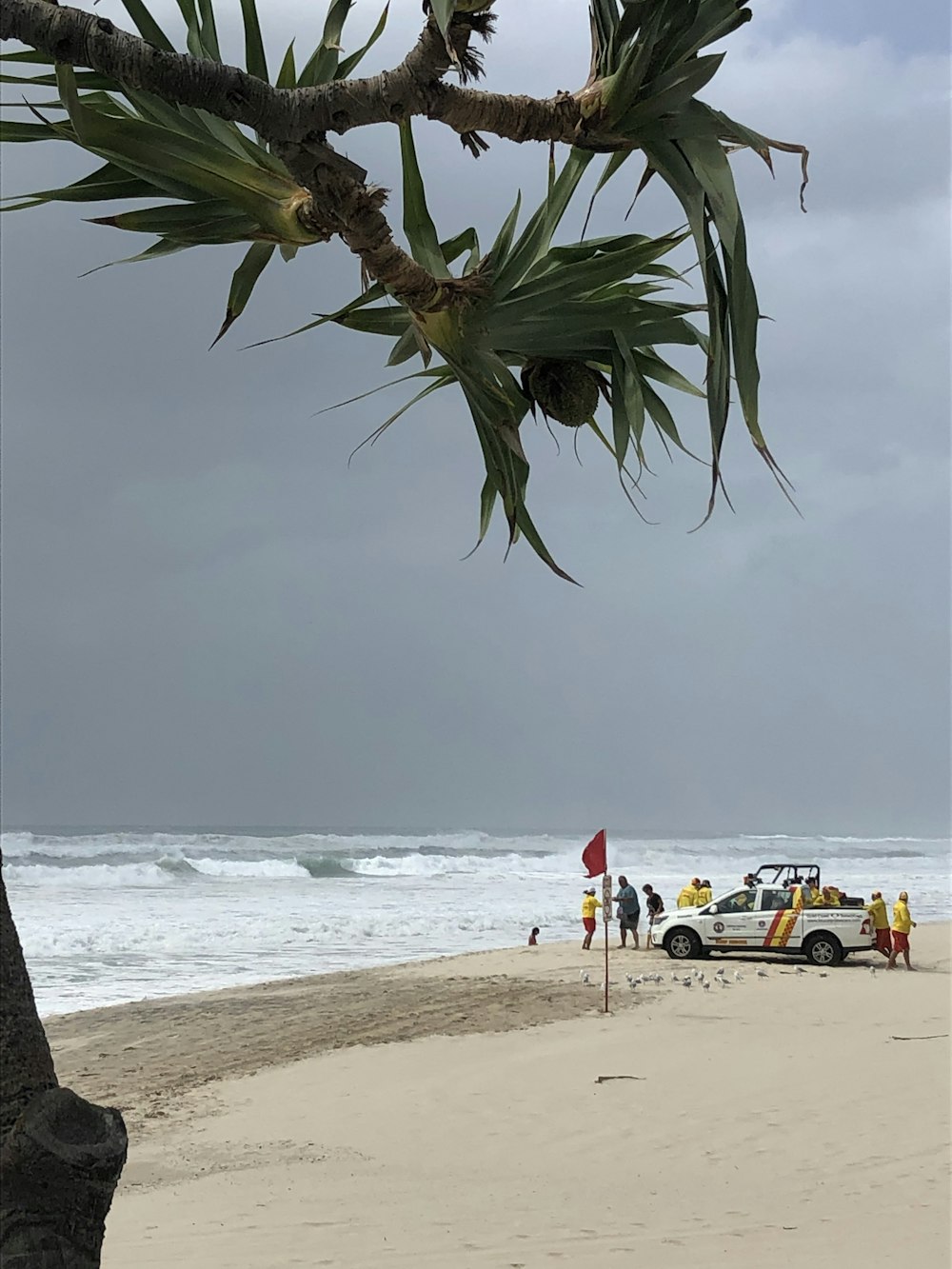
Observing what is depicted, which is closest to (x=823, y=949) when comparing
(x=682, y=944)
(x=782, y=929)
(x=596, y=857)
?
(x=782, y=929)

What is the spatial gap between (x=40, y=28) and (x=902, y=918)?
19.1 metres

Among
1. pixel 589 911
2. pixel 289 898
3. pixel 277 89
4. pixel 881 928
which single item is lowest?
pixel 289 898

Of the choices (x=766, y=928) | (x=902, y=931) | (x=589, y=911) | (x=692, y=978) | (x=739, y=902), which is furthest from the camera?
(x=589, y=911)

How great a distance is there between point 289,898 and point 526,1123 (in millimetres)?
26701

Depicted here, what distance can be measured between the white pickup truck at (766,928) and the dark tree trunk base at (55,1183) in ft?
60.9

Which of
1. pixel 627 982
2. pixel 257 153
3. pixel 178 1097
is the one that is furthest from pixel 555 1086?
pixel 257 153

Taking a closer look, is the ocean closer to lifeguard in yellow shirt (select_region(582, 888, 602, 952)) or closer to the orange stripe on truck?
lifeguard in yellow shirt (select_region(582, 888, 602, 952))

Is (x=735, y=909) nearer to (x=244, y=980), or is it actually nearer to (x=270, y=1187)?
(x=244, y=980)

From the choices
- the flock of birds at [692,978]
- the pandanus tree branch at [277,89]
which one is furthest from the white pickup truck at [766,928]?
the pandanus tree branch at [277,89]

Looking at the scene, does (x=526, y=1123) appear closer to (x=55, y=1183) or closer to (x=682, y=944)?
(x=55, y=1183)

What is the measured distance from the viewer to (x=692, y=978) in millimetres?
17172

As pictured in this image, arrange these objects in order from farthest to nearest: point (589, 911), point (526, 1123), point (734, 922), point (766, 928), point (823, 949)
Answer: point (589, 911)
point (734, 922)
point (766, 928)
point (823, 949)
point (526, 1123)

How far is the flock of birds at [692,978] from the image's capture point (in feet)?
54.9

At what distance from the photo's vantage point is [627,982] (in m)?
17.2
